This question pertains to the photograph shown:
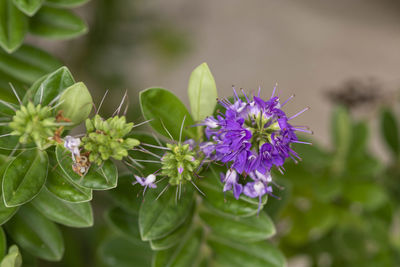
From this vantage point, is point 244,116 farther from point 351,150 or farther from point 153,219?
point 351,150

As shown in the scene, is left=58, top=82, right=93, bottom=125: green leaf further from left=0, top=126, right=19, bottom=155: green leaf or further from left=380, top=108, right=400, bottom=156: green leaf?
left=380, top=108, right=400, bottom=156: green leaf

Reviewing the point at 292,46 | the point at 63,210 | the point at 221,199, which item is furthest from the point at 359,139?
the point at 292,46

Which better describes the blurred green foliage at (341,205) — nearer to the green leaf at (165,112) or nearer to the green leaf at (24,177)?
the green leaf at (165,112)

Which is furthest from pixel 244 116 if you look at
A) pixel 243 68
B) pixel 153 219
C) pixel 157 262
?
pixel 243 68

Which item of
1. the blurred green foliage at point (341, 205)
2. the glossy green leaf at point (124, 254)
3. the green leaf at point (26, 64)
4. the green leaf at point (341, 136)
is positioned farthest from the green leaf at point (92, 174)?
the green leaf at point (341, 136)

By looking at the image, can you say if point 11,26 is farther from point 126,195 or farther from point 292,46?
point 292,46
